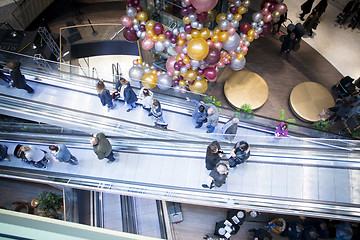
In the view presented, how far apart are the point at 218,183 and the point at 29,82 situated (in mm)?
6204

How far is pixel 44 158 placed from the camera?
5852 millimetres

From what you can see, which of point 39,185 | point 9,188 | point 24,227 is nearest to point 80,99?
point 39,185

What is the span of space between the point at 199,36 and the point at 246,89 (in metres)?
3.41

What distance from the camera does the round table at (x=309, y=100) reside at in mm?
8797

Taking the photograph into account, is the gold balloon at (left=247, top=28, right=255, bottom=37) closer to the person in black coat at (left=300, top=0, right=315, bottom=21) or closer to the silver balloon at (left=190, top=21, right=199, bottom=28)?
the silver balloon at (left=190, top=21, right=199, bottom=28)

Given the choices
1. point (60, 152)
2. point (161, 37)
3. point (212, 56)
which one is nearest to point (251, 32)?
point (212, 56)

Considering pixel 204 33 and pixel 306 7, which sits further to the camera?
pixel 306 7

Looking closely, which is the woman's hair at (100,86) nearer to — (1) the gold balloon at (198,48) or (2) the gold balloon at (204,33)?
(1) the gold balloon at (198,48)

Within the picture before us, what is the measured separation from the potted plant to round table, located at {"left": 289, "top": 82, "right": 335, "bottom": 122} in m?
8.45

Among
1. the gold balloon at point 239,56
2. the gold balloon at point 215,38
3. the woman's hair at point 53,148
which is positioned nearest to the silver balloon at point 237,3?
the gold balloon at point 215,38

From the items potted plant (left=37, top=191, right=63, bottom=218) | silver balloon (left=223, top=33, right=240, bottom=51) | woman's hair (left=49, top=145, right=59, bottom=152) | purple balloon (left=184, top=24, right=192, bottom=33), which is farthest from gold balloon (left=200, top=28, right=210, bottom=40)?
potted plant (left=37, top=191, right=63, bottom=218)

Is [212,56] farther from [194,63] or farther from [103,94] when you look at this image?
[103,94]

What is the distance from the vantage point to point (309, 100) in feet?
29.4

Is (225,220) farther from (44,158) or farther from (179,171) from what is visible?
(44,158)
